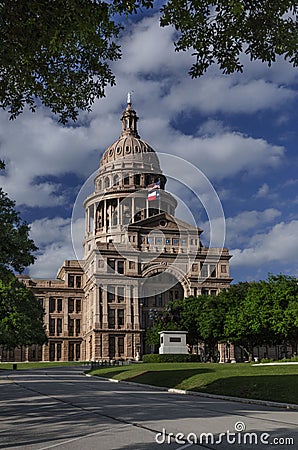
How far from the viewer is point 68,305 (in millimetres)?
125188

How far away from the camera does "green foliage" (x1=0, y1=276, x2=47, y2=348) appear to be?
1754 inches

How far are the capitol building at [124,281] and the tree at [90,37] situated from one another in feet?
336

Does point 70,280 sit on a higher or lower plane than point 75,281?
higher

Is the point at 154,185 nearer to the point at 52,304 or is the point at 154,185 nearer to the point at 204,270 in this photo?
the point at 204,270

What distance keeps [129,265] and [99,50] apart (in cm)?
10776

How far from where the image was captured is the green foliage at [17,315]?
4456cm

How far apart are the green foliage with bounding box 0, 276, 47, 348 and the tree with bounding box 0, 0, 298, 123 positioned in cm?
2913

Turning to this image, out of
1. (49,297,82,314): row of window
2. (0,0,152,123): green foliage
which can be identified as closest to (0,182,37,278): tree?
(0,0,152,123): green foliage

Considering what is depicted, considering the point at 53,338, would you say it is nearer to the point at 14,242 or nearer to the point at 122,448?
the point at 14,242

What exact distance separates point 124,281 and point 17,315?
2534 inches

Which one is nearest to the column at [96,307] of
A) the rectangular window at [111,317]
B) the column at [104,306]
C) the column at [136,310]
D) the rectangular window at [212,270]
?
the column at [104,306]

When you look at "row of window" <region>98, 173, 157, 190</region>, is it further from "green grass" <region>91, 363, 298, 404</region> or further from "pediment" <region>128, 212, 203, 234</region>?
"green grass" <region>91, 363, 298, 404</region>

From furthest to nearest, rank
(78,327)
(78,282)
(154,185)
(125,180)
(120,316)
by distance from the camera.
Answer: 1. (125,180)
2. (154,185)
3. (78,282)
4. (78,327)
5. (120,316)

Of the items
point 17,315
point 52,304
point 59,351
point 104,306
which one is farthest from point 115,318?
point 17,315
